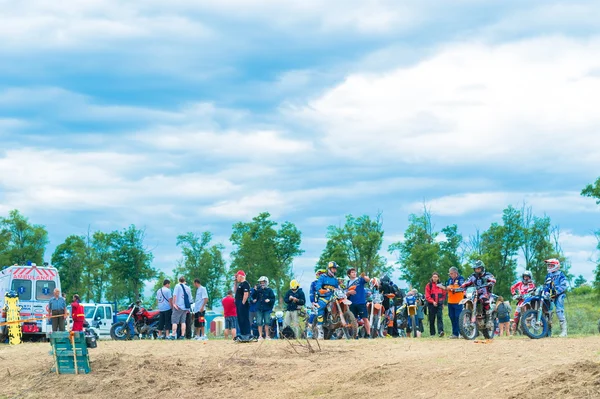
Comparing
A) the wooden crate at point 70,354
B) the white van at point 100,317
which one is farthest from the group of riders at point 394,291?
the white van at point 100,317

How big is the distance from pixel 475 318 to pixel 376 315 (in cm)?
543

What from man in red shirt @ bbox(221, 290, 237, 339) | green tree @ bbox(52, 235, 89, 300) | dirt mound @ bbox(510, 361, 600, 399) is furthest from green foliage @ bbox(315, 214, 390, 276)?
dirt mound @ bbox(510, 361, 600, 399)

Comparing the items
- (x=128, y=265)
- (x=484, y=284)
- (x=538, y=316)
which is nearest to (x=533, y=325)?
(x=538, y=316)

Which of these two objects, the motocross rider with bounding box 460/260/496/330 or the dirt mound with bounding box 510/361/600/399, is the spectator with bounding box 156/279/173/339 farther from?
the dirt mound with bounding box 510/361/600/399

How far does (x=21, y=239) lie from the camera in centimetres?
8031

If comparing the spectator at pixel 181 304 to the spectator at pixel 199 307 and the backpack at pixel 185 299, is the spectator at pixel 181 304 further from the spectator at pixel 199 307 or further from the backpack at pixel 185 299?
the spectator at pixel 199 307

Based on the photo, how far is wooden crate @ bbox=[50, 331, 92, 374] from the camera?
20875mm

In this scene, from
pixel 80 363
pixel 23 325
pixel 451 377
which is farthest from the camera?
pixel 23 325

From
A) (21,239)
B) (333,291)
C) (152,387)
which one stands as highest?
(21,239)

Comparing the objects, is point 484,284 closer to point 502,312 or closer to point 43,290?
point 502,312

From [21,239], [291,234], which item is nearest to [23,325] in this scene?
[291,234]

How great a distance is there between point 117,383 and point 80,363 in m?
1.82

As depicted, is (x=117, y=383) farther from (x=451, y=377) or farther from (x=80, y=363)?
(x=451, y=377)

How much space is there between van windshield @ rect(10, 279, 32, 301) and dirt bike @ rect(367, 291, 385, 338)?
16.6m
